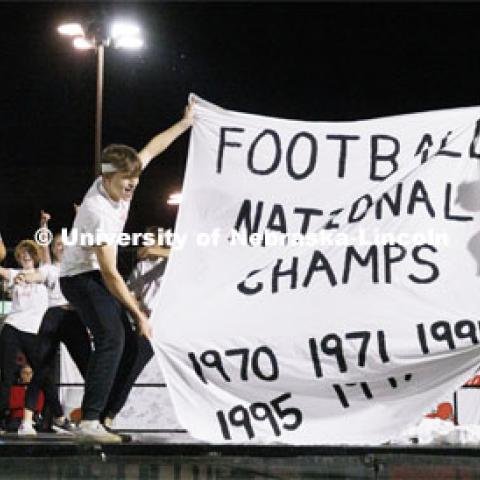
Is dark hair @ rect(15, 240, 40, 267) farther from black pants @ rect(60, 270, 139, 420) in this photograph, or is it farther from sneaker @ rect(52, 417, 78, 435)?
black pants @ rect(60, 270, 139, 420)

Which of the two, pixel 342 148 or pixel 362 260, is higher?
pixel 342 148

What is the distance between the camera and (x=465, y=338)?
6.42 meters

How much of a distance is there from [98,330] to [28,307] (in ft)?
9.06

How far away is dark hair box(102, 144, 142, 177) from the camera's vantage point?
20.6ft

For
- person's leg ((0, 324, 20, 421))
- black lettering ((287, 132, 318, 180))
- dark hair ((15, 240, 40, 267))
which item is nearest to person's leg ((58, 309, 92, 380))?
person's leg ((0, 324, 20, 421))

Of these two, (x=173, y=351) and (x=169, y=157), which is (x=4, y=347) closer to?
(x=173, y=351)

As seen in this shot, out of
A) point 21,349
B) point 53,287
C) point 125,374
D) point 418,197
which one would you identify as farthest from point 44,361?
point 418,197

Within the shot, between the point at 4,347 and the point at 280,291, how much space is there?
10.5 ft

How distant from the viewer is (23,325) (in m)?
8.81

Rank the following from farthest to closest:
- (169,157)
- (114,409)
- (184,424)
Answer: (169,157), (114,409), (184,424)

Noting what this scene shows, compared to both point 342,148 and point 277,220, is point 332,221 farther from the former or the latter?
point 342,148

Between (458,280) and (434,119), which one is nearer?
(458,280)

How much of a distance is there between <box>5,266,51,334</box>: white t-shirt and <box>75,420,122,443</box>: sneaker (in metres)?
2.62

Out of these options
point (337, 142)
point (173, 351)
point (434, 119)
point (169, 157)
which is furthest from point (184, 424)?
point (169, 157)
